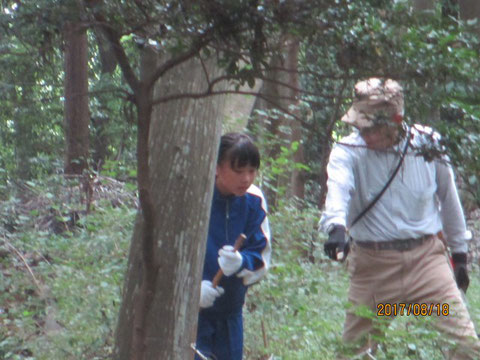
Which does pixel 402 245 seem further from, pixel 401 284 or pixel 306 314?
pixel 306 314

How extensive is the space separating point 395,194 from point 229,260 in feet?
4.30

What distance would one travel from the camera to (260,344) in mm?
6410

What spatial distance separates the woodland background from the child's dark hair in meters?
0.25

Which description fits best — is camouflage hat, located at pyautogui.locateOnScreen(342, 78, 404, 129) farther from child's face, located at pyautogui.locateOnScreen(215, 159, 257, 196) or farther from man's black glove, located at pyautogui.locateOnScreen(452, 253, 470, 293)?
man's black glove, located at pyautogui.locateOnScreen(452, 253, 470, 293)

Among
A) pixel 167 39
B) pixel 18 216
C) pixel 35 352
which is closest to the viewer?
pixel 167 39

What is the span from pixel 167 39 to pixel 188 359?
2001mm

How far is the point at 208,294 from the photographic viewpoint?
4590mm

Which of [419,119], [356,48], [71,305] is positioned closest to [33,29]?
[356,48]

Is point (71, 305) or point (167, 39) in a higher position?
point (167, 39)

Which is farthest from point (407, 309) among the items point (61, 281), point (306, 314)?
point (61, 281)

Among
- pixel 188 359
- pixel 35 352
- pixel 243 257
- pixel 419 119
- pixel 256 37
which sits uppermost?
pixel 256 37

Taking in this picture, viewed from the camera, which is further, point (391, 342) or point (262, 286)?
point (262, 286)

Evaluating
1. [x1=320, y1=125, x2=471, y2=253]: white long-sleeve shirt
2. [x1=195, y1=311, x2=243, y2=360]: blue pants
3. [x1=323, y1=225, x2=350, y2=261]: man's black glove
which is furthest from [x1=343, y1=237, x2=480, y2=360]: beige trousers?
[x1=195, y1=311, x2=243, y2=360]: blue pants

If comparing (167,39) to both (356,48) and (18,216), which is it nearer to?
(356,48)
